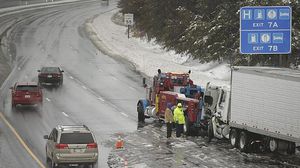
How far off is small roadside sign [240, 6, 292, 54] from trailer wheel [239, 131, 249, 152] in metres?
6.07

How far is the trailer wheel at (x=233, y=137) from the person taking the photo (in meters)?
27.9

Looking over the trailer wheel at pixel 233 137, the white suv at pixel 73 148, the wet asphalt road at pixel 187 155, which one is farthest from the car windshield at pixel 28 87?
the white suv at pixel 73 148

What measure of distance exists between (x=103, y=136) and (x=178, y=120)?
13.0 feet

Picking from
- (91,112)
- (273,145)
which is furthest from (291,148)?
(91,112)

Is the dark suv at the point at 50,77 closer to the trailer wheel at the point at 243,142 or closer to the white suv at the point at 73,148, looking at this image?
the trailer wheel at the point at 243,142

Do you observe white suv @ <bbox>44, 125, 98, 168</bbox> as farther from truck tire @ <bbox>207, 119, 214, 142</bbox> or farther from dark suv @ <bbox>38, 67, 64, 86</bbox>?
dark suv @ <bbox>38, 67, 64, 86</bbox>

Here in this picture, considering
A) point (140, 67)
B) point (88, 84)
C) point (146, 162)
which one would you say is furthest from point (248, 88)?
point (140, 67)

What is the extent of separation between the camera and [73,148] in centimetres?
2289

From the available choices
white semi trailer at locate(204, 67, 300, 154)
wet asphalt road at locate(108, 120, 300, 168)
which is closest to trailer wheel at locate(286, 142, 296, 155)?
white semi trailer at locate(204, 67, 300, 154)

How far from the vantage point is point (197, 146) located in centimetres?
2867

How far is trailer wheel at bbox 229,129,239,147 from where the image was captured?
2788 centimetres

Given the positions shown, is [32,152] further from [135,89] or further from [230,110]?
[135,89]

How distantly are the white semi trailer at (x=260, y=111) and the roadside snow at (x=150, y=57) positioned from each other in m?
20.3

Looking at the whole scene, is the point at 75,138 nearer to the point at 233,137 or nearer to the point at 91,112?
the point at 233,137
